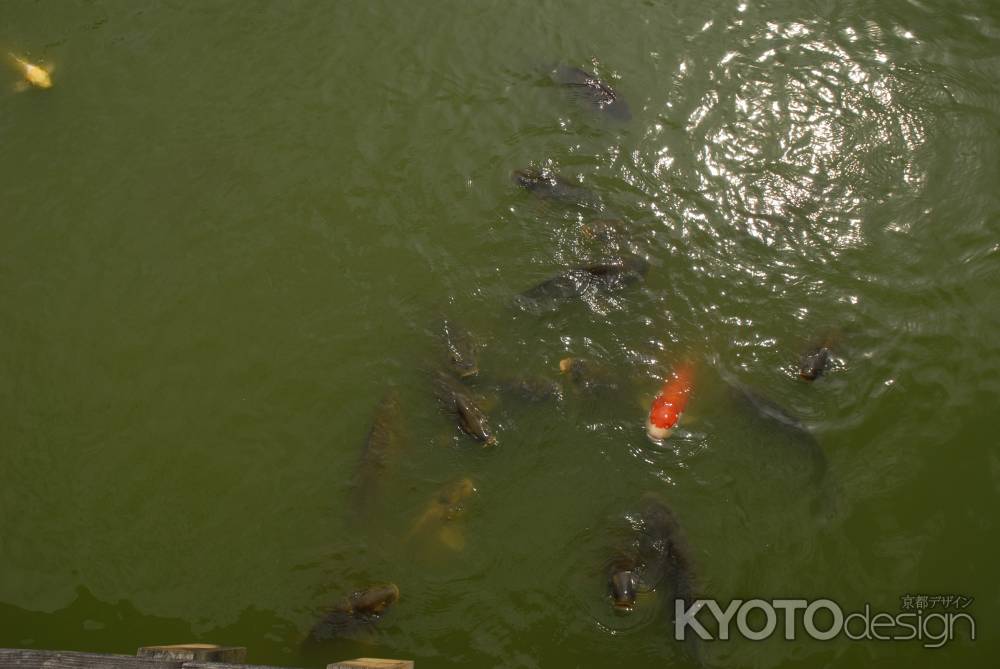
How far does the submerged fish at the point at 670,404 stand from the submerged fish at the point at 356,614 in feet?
6.38

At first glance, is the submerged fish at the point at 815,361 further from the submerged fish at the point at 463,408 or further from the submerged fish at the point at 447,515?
the submerged fish at the point at 447,515

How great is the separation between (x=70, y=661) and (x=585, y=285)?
3.77m

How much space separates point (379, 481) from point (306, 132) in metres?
3.14

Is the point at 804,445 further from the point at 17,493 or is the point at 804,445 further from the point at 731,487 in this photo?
the point at 17,493

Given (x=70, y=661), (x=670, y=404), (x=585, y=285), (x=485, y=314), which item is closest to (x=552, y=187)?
(x=585, y=285)

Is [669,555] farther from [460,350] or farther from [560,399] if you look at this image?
[460,350]

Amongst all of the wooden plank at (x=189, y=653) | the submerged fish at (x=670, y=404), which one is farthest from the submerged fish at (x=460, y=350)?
the wooden plank at (x=189, y=653)

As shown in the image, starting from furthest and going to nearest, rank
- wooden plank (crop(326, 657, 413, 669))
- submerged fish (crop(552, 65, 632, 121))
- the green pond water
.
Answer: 1. submerged fish (crop(552, 65, 632, 121))
2. the green pond water
3. wooden plank (crop(326, 657, 413, 669))

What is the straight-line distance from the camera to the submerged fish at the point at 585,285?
210 inches

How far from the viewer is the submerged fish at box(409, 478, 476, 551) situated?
4.60 m

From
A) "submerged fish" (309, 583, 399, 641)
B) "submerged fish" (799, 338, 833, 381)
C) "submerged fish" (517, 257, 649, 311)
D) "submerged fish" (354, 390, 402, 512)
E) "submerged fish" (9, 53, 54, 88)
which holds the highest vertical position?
"submerged fish" (9, 53, 54, 88)

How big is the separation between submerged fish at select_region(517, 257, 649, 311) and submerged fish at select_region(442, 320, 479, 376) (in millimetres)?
501

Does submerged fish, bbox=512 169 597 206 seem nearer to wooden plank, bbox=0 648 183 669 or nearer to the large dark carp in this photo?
the large dark carp

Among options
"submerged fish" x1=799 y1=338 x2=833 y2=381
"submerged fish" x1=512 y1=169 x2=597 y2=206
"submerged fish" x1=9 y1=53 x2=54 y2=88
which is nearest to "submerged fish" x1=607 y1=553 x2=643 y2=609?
"submerged fish" x1=799 y1=338 x2=833 y2=381
